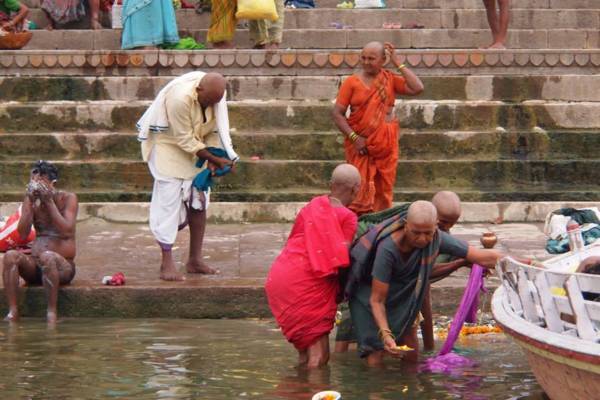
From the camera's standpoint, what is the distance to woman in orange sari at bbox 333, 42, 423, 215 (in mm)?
10898

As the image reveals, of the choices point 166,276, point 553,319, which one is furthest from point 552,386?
point 166,276

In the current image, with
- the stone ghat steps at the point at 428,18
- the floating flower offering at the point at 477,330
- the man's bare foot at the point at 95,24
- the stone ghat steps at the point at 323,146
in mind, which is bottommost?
the floating flower offering at the point at 477,330

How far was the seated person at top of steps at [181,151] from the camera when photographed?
399 inches

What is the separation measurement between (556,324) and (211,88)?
4027 mm

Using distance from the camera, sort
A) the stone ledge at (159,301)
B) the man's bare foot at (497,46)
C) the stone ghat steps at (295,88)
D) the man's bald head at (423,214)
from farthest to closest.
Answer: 1. the man's bare foot at (497,46)
2. the stone ghat steps at (295,88)
3. the stone ledge at (159,301)
4. the man's bald head at (423,214)

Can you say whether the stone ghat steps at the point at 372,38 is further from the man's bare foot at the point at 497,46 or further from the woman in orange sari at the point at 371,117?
the woman in orange sari at the point at 371,117

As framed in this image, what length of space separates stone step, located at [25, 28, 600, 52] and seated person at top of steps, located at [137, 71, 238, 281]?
15.9 feet

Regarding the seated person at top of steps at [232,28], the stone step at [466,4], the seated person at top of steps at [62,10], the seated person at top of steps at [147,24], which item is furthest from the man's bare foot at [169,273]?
the stone step at [466,4]

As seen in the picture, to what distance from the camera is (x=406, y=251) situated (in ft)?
25.4

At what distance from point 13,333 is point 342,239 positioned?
103 inches

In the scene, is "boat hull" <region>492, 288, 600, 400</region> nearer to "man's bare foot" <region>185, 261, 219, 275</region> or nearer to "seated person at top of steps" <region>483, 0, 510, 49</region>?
"man's bare foot" <region>185, 261, 219, 275</region>

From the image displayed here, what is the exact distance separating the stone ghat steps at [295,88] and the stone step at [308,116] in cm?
25

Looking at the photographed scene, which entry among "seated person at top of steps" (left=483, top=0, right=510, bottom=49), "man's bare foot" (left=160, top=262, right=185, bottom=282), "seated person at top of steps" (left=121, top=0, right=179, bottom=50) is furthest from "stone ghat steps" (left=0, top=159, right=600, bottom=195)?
"man's bare foot" (left=160, top=262, right=185, bottom=282)

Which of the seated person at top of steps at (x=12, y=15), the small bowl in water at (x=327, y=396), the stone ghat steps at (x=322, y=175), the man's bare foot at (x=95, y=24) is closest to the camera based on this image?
the small bowl in water at (x=327, y=396)
